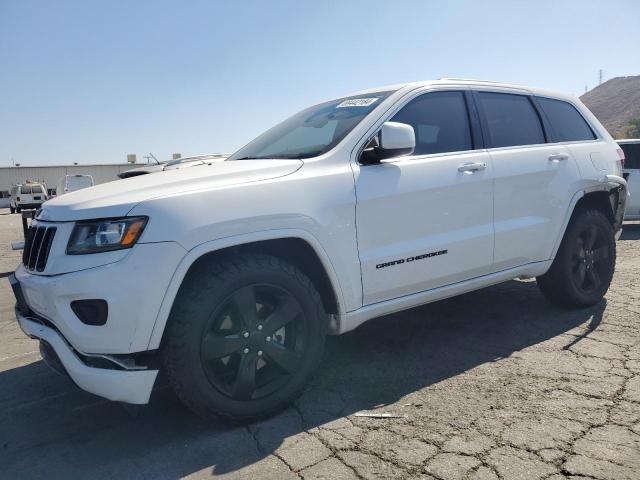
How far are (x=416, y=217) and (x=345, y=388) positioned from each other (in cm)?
112

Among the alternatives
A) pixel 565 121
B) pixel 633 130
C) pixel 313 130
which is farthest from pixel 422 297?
pixel 633 130

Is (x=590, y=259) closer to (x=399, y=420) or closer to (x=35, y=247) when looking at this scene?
(x=399, y=420)

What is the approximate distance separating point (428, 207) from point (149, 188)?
5.49ft

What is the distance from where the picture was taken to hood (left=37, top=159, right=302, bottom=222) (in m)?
2.51

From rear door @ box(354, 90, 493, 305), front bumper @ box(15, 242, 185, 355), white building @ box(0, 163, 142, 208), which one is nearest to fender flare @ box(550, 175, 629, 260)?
rear door @ box(354, 90, 493, 305)

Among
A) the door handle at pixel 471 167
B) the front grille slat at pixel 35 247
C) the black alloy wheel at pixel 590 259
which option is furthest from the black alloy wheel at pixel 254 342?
the black alloy wheel at pixel 590 259

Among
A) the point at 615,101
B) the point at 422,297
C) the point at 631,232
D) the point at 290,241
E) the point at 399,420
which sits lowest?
the point at 631,232

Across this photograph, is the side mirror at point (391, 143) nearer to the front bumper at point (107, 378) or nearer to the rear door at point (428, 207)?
the rear door at point (428, 207)

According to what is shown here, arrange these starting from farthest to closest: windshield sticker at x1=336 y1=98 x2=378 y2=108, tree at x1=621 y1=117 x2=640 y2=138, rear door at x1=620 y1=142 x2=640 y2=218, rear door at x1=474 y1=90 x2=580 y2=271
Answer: tree at x1=621 y1=117 x2=640 y2=138, rear door at x1=620 y1=142 x2=640 y2=218, rear door at x1=474 y1=90 x2=580 y2=271, windshield sticker at x1=336 y1=98 x2=378 y2=108

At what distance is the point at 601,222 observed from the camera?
178 inches

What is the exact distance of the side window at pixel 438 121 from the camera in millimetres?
3531

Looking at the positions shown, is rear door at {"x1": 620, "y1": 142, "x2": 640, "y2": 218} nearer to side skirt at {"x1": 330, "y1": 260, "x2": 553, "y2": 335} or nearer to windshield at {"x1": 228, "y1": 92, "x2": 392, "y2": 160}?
side skirt at {"x1": 330, "y1": 260, "x2": 553, "y2": 335}

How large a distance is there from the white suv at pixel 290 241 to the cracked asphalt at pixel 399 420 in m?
0.29

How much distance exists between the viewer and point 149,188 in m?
2.66
